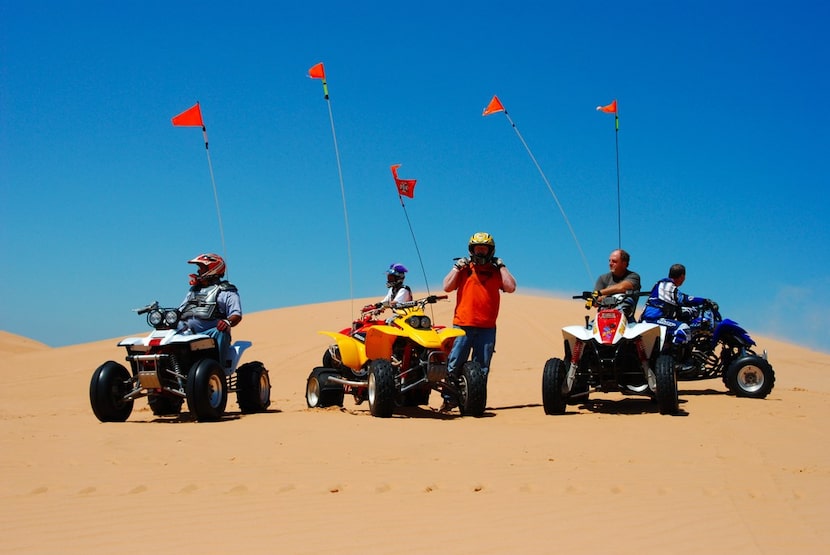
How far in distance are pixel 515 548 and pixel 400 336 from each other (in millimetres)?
5742

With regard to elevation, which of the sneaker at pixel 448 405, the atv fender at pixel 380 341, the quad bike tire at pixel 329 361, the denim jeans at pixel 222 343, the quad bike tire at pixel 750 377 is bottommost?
the quad bike tire at pixel 750 377

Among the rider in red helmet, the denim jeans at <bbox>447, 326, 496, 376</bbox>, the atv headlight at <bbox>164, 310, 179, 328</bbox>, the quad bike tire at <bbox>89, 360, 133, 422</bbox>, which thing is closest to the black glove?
the denim jeans at <bbox>447, 326, 496, 376</bbox>

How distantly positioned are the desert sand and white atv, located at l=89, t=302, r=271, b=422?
310 millimetres

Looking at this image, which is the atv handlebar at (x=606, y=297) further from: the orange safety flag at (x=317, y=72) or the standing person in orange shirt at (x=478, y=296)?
the orange safety flag at (x=317, y=72)

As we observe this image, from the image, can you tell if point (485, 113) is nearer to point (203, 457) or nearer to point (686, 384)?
point (686, 384)

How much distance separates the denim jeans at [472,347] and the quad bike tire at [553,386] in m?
0.83

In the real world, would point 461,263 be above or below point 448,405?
above

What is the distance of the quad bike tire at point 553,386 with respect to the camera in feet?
31.4

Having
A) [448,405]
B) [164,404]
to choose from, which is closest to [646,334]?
[448,405]

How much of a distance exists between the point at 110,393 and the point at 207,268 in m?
1.91

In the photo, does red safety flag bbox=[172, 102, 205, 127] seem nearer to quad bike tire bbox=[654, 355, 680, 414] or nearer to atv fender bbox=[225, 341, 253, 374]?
atv fender bbox=[225, 341, 253, 374]

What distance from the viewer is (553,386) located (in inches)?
376

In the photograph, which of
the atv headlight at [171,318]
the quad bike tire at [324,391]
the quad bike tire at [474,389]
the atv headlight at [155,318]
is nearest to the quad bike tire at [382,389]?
the quad bike tire at [474,389]

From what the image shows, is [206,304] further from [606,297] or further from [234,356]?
[606,297]
